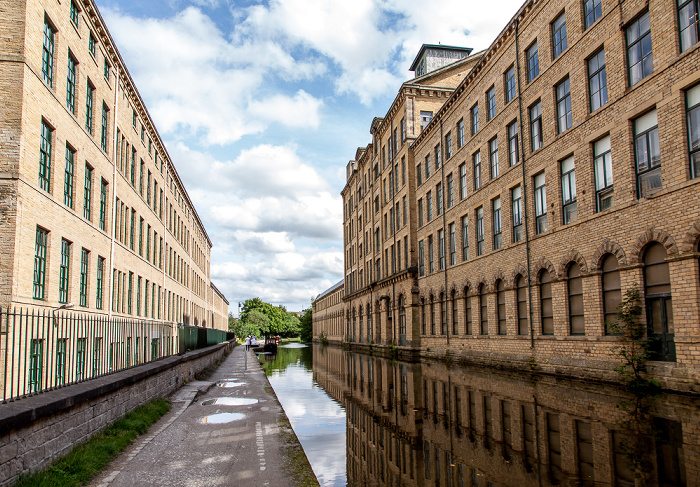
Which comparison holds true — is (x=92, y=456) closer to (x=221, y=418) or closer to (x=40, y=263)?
(x=221, y=418)

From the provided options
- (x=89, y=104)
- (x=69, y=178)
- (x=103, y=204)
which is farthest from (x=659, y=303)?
(x=89, y=104)

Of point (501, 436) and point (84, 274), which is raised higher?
point (84, 274)

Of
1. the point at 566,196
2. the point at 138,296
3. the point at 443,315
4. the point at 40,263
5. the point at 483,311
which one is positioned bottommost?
the point at 443,315

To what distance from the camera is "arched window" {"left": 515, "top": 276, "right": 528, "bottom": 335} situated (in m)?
22.7

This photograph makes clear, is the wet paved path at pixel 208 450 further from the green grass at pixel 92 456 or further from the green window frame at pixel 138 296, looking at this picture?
the green window frame at pixel 138 296

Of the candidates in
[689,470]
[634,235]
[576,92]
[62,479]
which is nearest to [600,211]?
[634,235]

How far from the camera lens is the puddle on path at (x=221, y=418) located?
464 inches

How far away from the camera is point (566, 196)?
790 inches

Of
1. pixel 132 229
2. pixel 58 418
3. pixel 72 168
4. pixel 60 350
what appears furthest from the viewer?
pixel 132 229

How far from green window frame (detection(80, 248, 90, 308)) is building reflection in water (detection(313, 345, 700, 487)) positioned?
9.45m

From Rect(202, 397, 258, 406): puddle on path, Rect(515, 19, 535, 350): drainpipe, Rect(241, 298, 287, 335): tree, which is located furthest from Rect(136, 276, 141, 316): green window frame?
Rect(241, 298, 287, 335): tree

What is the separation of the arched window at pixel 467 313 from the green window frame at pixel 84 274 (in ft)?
58.6

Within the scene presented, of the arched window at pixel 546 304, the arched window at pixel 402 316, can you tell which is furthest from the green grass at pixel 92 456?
the arched window at pixel 402 316

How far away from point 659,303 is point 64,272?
16.9 meters
